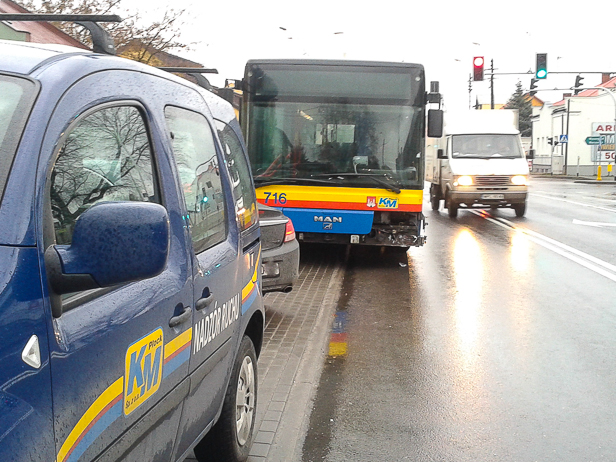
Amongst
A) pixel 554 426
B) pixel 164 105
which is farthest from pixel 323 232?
pixel 164 105

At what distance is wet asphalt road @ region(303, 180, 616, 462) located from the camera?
14.4ft

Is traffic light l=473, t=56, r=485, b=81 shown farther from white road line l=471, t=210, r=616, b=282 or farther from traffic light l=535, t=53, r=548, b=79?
white road line l=471, t=210, r=616, b=282

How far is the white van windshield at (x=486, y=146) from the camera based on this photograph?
21016 millimetres

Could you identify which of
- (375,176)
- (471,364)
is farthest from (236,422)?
(375,176)

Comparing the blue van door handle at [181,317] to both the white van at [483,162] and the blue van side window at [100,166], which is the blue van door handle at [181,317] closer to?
the blue van side window at [100,166]

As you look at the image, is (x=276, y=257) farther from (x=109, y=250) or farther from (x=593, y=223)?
(x=593, y=223)

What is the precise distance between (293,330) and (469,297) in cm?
285

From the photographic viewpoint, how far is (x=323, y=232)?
36.4ft

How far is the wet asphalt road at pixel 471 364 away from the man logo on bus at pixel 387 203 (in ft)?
3.40

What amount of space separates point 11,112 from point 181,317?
101 cm

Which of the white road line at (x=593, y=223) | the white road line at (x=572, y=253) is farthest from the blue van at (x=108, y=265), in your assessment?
the white road line at (x=593, y=223)

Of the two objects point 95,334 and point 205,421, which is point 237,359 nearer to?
point 205,421

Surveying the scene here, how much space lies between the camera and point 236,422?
371cm

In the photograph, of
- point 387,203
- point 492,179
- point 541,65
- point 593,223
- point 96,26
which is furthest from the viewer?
point 541,65
